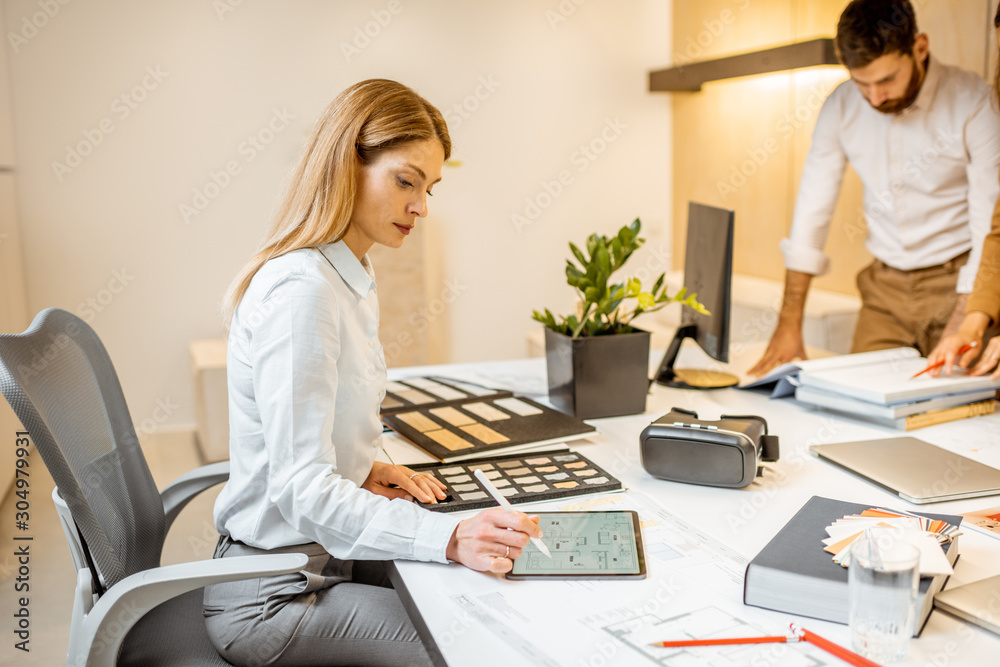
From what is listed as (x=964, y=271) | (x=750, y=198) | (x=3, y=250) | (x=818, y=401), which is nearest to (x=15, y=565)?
(x=3, y=250)

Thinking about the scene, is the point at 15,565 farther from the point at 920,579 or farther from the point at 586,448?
the point at 920,579

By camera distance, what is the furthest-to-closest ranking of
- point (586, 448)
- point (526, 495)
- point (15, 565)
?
point (15, 565)
point (586, 448)
point (526, 495)

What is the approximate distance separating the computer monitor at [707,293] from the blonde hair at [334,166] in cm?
89

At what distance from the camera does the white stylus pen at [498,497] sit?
1098 millimetres

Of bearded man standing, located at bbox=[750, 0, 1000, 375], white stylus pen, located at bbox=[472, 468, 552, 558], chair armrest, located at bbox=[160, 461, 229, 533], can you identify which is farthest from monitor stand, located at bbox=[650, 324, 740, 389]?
chair armrest, located at bbox=[160, 461, 229, 533]

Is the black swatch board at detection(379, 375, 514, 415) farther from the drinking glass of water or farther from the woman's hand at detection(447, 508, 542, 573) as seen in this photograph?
the drinking glass of water

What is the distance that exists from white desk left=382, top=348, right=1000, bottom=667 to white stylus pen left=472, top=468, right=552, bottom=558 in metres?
0.08

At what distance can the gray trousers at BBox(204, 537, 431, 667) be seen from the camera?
1145mm

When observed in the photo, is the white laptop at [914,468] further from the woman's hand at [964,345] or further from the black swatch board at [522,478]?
the black swatch board at [522,478]

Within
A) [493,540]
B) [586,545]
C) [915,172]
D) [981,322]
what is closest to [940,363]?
[981,322]

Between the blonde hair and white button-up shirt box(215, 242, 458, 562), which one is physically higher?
the blonde hair

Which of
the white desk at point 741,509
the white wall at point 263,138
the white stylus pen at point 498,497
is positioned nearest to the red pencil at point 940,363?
the white desk at point 741,509

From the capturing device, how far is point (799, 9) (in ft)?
13.6

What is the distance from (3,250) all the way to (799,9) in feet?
12.8
